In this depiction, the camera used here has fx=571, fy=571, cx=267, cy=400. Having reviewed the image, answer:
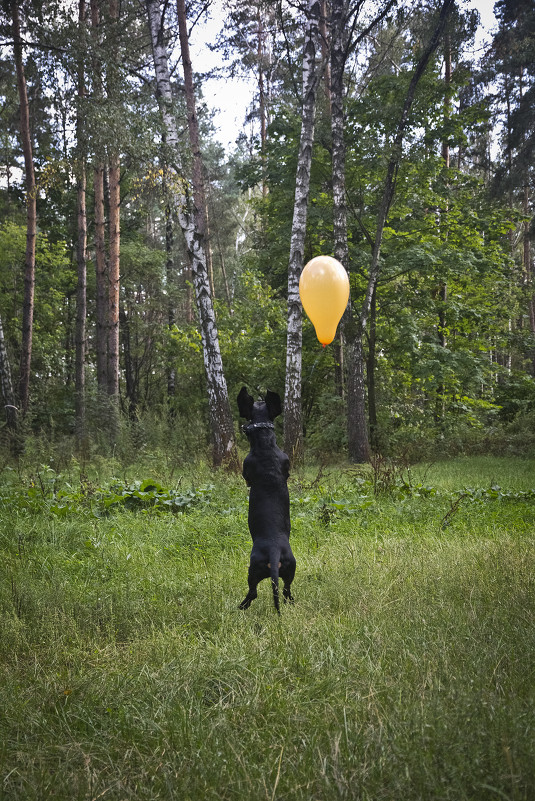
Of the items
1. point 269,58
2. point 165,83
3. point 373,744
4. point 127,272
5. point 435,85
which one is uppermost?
point 269,58

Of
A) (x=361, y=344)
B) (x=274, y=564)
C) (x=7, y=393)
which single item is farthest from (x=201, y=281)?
(x=274, y=564)

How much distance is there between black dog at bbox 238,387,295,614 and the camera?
3869 millimetres

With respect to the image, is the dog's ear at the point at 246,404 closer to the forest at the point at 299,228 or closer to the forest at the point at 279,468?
the forest at the point at 279,468

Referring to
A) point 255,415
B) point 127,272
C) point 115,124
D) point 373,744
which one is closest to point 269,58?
point 127,272

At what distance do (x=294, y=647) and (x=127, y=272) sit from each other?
2346cm

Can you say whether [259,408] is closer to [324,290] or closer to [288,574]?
[288,574]

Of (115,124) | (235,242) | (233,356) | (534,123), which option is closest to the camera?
(115,124)

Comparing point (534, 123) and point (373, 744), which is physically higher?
point (534, 123)

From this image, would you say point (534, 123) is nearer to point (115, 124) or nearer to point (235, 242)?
point (115, 124)

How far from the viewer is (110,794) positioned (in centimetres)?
228

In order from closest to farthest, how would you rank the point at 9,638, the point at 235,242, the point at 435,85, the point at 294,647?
the point at 294,647 → the point at 9,638 → the point at 435,85 → the point at 235,242

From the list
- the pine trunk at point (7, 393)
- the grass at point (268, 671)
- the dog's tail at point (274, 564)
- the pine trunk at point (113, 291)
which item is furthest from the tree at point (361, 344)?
the dog's tail at point (274, 564)

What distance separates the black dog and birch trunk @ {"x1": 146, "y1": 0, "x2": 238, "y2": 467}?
789 centimetres

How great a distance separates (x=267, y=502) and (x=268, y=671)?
1.17m
